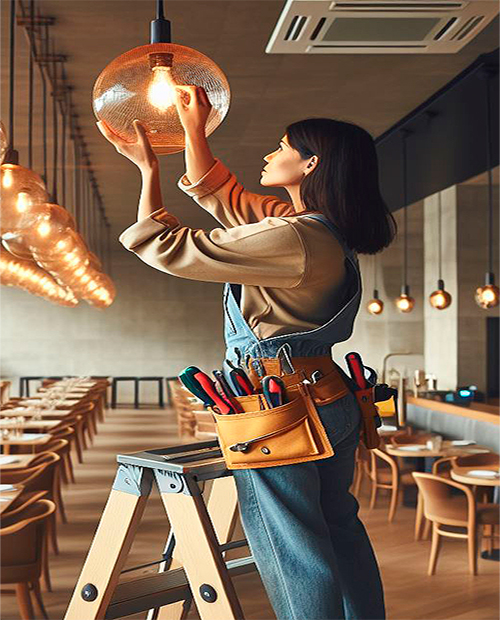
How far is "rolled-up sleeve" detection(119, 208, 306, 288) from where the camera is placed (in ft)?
6.04

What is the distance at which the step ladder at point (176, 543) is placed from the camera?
1.84 metres

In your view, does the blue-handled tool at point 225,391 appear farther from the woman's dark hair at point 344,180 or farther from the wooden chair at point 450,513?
the wooden chair at point 450,513

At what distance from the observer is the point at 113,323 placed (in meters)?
20.9

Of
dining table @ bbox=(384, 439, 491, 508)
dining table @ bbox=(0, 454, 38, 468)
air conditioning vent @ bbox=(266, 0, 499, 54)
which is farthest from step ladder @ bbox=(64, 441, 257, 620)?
dining table @ bbox=(384, 439, 491, 508)

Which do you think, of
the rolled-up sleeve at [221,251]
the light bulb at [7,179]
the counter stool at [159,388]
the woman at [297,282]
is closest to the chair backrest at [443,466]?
the light bulb at [7,179]

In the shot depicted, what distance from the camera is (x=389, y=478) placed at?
25.3 ft

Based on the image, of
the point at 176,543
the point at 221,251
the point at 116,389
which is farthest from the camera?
the point at 116,389

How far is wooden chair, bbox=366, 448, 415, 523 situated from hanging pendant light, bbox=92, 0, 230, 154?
5807 millimetres

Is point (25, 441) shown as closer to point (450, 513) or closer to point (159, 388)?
point (450, 513)

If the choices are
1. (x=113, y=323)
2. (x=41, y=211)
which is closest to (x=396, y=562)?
(x=41, y=211)

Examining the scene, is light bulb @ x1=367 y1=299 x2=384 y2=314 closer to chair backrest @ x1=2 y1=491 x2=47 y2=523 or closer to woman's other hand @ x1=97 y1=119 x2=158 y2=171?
chair backrest @ x1=2 y1=491 x2=47 y2=523

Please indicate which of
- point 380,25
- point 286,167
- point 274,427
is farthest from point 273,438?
point 380,25

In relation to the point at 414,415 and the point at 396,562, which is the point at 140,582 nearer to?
the point at 396,562

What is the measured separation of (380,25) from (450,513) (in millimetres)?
3412
